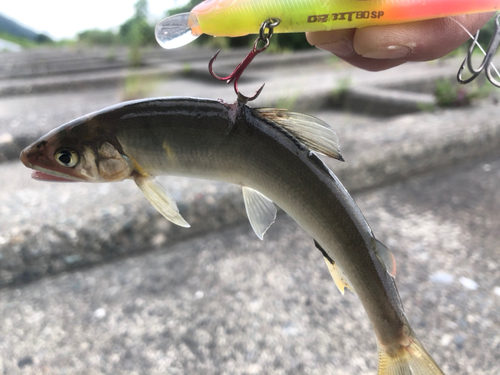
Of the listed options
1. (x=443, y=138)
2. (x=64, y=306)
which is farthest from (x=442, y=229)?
(x=64, y=306)

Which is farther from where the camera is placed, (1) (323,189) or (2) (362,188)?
(2) (362,188)

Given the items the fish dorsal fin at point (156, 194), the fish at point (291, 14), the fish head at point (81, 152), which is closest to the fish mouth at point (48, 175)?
the fish head at point (81, 152)

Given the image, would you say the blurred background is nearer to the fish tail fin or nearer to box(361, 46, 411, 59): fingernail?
the fish tail fin

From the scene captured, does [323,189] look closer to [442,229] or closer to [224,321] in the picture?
[224,321]

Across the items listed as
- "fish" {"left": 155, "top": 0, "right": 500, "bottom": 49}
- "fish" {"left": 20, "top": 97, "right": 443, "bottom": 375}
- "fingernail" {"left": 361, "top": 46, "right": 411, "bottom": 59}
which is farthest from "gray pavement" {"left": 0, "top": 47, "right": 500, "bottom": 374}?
"fish" {"left": 155, "top": 0, "right": 500, "bottom": 49}

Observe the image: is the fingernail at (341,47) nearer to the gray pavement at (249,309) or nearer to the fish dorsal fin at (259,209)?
the fish dorsal fin at (259,209)
